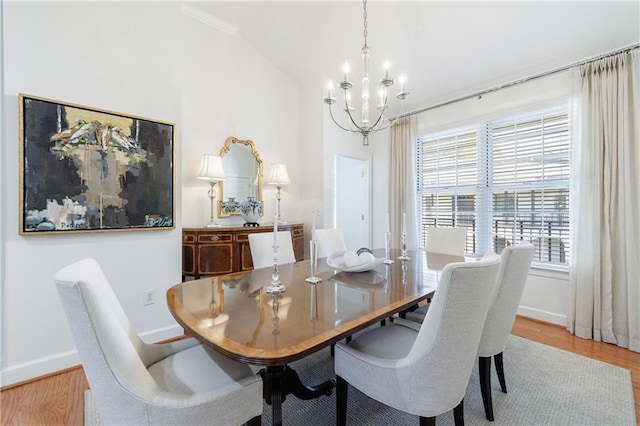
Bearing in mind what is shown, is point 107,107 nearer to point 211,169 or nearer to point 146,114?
point 146,114

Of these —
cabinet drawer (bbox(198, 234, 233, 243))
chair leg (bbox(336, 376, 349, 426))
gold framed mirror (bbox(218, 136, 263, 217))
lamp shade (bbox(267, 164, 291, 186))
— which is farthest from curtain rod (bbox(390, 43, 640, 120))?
chair leg (bbox(336, 376, 349, 426))

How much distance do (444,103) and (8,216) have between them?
4359 mm

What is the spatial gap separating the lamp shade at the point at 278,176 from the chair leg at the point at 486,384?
2910mm

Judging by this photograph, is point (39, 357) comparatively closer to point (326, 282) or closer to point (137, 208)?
point (137, 208)

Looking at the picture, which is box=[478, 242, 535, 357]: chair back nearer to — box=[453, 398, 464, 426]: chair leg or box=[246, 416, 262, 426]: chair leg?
box=[453, 398, 464, 426]: chair leg

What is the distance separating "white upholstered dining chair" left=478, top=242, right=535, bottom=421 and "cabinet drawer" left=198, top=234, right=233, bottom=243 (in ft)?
7.83

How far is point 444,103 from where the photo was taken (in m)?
3.73

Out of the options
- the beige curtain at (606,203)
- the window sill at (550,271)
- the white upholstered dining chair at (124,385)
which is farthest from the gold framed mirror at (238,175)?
the beige curtain at (606,203)

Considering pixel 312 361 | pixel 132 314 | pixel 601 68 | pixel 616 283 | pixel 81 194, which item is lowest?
pixel 312 361

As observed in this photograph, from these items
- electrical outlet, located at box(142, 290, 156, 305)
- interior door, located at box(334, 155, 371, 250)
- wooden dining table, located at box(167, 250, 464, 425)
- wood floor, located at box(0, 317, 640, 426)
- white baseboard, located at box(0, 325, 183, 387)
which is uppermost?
interior door, located at box(334, 155, 371, 250)

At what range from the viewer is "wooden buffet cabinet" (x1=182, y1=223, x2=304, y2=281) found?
295cm

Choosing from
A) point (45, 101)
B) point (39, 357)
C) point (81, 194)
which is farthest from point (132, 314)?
point (45, 101)

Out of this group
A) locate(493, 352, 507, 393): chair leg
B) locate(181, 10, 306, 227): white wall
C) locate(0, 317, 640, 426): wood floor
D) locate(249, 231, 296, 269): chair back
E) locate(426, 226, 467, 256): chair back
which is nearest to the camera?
locate(0, 317, 640, 426): wood floor

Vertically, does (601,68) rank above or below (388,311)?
above
